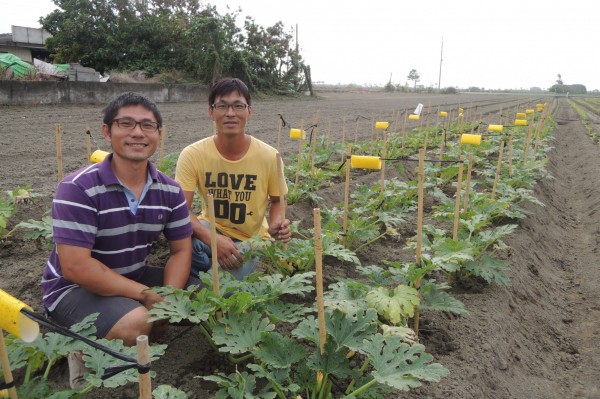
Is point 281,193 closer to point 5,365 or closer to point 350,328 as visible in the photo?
point 350,328

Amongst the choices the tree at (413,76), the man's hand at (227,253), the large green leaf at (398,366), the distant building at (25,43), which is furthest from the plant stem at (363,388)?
the tree at (413,76)

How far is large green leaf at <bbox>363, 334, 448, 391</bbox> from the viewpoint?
88.8 inches

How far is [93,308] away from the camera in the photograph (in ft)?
9.09

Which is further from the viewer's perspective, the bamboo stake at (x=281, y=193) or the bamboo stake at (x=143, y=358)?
the bamboo stake at (x=281, y=193)

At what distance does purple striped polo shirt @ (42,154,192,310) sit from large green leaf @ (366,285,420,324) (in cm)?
126

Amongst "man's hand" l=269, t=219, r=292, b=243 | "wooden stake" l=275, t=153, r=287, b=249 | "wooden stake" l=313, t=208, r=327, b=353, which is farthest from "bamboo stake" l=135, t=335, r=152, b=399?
"wooden stake" l=275, t=153, r=287, b=249

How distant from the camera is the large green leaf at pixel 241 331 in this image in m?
2.49

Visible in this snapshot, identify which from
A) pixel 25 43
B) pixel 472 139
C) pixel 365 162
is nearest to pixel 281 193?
pixel 365 162

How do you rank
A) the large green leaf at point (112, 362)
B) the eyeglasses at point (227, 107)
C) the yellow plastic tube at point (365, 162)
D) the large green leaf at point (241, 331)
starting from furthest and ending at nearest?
the yellow plastic tube at point (365, 162)
the eyeglasses at point (227, 107)
the large green leaf at point (241, 331)
the large green leaf at point (112, 362)

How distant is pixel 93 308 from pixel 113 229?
1.47 feet

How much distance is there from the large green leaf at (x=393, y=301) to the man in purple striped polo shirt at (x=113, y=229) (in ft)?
3.95

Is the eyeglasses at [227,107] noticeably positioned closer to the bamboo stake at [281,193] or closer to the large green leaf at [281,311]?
the bamboo stake at [281,193]

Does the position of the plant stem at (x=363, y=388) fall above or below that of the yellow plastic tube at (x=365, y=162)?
below

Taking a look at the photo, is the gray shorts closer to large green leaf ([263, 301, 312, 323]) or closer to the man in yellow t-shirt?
large green leaf ([263, 301, 312, 323])
